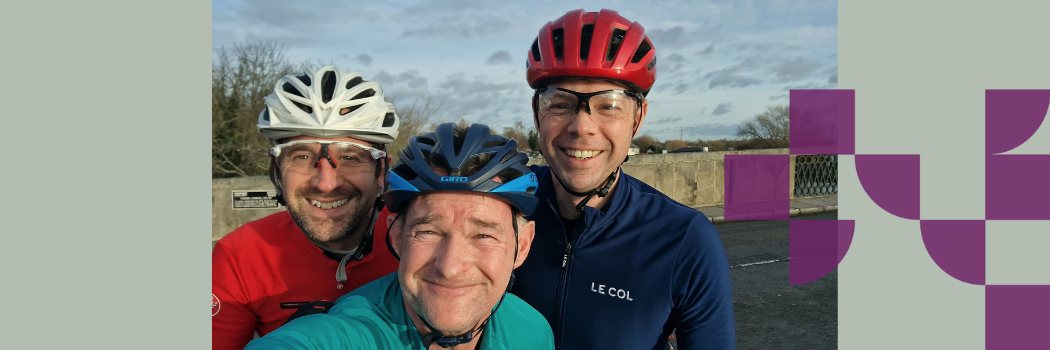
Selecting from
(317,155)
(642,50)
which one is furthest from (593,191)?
(317,155)

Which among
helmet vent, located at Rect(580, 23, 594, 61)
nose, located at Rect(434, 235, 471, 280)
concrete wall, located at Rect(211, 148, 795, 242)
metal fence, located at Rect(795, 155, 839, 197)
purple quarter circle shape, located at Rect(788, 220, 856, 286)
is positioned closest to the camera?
nose, located at Rect(434, 235, 471, 280)

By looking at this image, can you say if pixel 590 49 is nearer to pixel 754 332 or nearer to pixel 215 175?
pixel 754 332

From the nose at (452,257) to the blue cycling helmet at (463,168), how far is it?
0.19m

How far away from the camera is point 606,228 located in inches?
107

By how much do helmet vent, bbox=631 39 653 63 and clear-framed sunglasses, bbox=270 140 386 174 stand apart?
1396mm

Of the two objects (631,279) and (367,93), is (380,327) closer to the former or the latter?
(631,279)

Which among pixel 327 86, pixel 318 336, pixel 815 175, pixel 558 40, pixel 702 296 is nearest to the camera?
pixel 318 336

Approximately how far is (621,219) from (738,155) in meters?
16.5

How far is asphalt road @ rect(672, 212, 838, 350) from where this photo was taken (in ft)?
23.5

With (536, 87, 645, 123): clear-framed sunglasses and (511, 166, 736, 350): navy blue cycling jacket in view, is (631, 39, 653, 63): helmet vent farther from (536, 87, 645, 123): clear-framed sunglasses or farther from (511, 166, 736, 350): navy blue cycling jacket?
(511, 166, 736, 350): navy blue cycling jacket

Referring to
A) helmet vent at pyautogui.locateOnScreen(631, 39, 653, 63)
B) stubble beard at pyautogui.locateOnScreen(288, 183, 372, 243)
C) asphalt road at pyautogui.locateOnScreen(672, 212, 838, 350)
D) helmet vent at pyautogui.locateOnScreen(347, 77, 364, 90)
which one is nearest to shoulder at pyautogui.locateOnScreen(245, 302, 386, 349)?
stubble beard at pyautogui.locateOnScreen(288, 183, 372, 243)

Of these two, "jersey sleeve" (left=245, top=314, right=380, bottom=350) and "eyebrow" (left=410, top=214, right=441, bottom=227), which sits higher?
"eyebrow" (left=410, top=214, right=441, bottom=227)

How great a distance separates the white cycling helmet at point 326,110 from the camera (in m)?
2.72

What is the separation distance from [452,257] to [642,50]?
1626 millimetres
